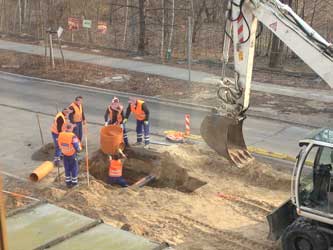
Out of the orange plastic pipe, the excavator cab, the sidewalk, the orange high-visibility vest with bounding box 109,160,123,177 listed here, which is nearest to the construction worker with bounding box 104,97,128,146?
the orange high-visibility vest with bounding box 109,160,123,177

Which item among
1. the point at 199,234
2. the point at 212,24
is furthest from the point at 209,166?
the point at 212,24

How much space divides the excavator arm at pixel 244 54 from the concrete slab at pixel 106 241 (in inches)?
220

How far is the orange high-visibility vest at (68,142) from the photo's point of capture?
39.9 ft

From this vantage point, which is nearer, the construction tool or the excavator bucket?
the excavator bucket

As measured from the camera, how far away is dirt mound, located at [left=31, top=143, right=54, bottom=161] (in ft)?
48.3

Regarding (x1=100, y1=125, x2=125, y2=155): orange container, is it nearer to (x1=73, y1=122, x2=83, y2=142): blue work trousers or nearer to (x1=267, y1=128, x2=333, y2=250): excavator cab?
(x1=73, y1=122, x2=83, y2=142): blue work trousers

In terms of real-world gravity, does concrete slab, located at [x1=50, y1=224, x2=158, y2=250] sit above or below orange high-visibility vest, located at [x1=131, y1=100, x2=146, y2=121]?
below

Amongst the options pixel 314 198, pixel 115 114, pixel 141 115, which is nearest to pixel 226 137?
pixel 141 115

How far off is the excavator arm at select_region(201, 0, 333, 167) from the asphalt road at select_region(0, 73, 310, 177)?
344 cm

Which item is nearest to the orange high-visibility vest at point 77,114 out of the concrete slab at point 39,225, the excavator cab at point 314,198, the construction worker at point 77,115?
the construction worker at point 77,115

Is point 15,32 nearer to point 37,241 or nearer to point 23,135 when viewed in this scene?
point 23,135

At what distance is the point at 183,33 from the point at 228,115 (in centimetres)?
2235

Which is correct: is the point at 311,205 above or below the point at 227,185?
above

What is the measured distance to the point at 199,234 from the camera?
33.4ft
